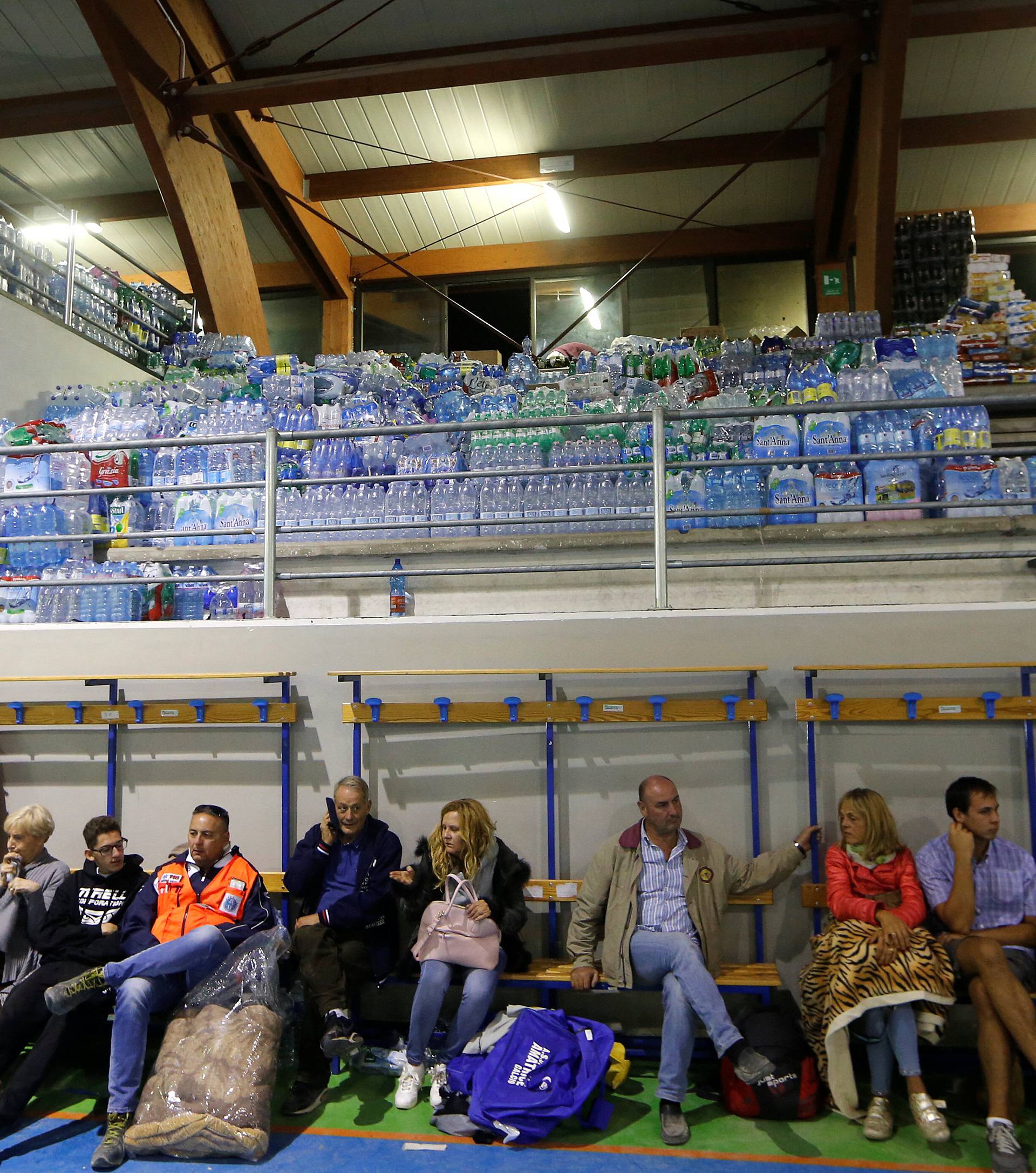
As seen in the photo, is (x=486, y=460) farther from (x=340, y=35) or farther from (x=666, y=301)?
(x=666, y=301)

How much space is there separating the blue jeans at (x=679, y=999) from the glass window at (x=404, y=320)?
10.6 metres

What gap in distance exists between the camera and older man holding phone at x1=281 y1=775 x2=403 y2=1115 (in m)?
3.67

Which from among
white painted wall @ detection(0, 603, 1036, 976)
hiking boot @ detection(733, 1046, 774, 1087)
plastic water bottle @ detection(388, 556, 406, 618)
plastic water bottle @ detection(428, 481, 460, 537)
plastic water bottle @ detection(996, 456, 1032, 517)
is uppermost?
plastic water bottle @ detection(996, 456, 1032, 517)

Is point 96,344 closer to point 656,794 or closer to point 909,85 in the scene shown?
point 656,794

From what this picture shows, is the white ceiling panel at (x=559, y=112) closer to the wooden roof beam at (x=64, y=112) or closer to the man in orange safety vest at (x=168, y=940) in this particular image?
the wooden roof beam at (x=64, y=112)

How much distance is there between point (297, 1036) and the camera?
12.8 feet

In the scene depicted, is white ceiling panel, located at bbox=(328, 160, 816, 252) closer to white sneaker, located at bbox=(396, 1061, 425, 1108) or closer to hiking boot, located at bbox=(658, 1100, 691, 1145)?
white sneaker, located at bbox=(396, 1061, 425, 1108)

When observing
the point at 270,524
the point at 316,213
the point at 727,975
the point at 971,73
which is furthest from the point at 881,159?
the point at 727,975

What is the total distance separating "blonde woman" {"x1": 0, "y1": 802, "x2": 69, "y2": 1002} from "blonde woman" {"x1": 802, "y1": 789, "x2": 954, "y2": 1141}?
2830mm

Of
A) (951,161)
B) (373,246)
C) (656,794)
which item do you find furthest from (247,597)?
(951,161)

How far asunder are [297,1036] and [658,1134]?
4.70 feet

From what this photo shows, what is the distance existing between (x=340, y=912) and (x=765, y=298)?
419 inches

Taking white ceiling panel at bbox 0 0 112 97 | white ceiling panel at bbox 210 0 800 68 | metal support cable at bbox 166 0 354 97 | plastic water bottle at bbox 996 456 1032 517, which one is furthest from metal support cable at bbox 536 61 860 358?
white ceiling panel at bbox 0 0 112 97

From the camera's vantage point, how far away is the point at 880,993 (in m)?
3.29
